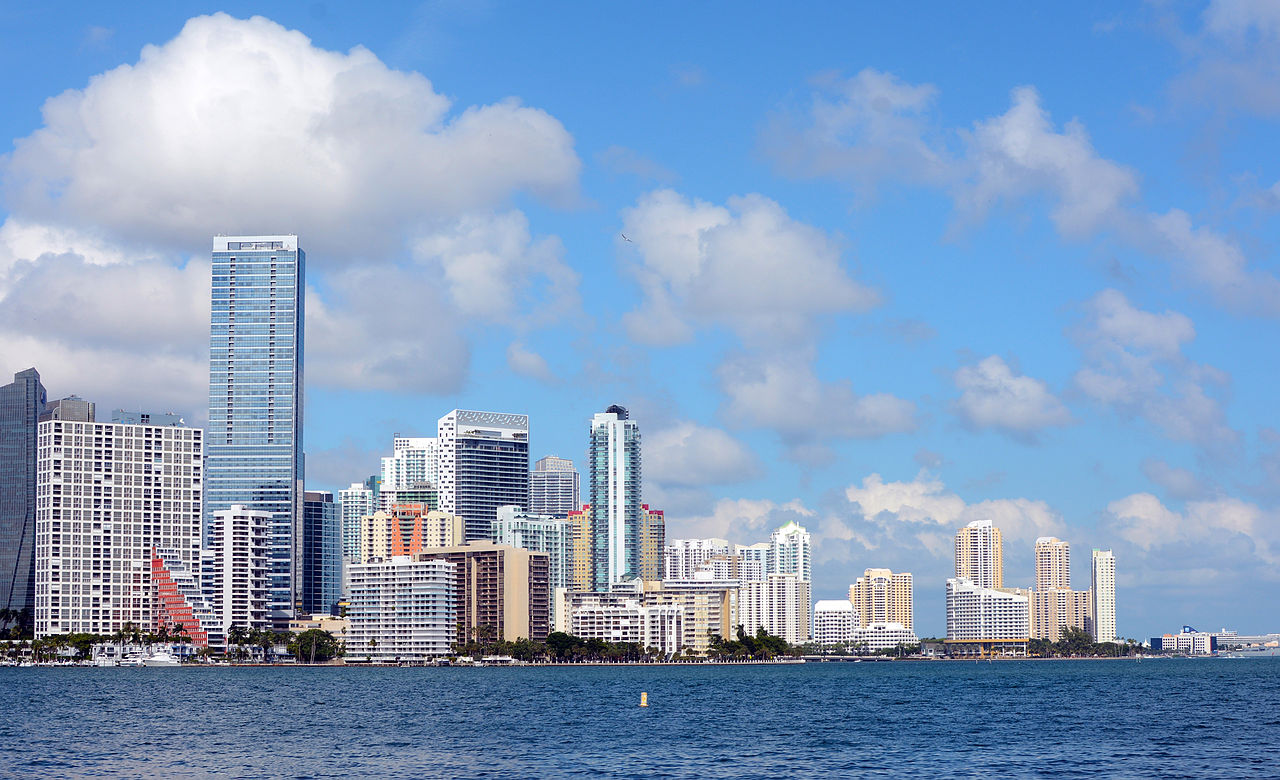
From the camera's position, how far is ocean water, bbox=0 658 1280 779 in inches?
3029

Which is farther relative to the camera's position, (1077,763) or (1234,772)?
(1077,763)

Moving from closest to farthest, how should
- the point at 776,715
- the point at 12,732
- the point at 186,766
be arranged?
1. the point at 186,766
2. the point at 12,732
3. the point at 776,715

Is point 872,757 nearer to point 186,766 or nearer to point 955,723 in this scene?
point 955,723

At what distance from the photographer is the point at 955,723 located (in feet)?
360

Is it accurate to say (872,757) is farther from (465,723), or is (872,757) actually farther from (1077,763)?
(465,723)

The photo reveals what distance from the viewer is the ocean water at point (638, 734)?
252ft

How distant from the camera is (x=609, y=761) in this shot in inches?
3172

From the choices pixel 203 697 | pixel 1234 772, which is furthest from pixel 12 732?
pixel 1234 772

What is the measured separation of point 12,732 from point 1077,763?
68.2 meters

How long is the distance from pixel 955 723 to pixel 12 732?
214 ft

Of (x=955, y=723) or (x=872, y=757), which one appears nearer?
(x=872, y=757)

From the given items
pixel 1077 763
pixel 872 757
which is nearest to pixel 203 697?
pixel 872 757

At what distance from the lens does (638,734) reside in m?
98.8

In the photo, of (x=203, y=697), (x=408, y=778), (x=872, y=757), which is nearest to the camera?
(x=408, y=778)
